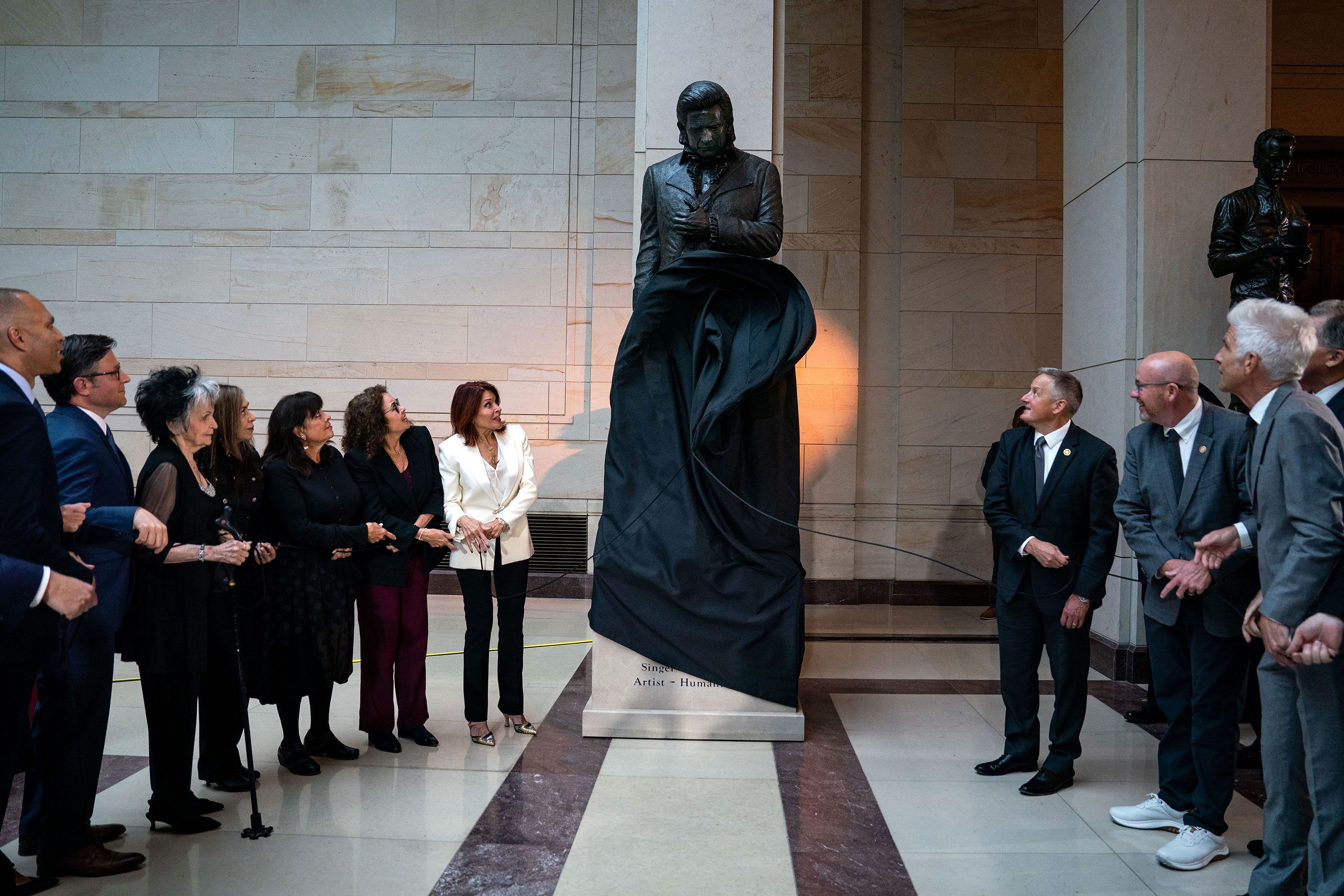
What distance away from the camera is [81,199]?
10305 mm

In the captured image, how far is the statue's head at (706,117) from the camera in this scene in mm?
5078

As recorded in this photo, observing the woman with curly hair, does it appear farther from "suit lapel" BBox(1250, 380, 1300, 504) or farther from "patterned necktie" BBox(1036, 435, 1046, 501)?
A: "suit lapel" BBox(1250, 380, 1300, 504)

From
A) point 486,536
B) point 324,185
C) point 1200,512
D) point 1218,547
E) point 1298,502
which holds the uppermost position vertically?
point 324,185

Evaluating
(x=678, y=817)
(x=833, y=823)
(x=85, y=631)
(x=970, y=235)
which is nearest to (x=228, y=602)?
(x=85, y=631)

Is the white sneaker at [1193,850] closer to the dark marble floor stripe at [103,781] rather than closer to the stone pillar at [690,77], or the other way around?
the stone pillar at [690,77]

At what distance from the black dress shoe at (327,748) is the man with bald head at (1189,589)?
135 inches

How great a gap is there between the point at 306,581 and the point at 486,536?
856 millimetres

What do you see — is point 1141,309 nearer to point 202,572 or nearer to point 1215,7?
point 1215,7

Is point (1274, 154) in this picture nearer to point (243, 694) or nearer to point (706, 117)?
point (706, 117)

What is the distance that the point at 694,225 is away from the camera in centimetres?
504

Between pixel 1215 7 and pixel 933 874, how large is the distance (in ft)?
19.9

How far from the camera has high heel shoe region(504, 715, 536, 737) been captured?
518 cm

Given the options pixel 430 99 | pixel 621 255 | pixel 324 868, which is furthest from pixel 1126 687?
pixel 430 99

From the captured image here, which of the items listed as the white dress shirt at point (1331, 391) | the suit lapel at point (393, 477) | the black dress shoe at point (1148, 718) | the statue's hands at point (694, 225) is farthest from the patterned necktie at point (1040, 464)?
the suit lapel at point (393, 477)
